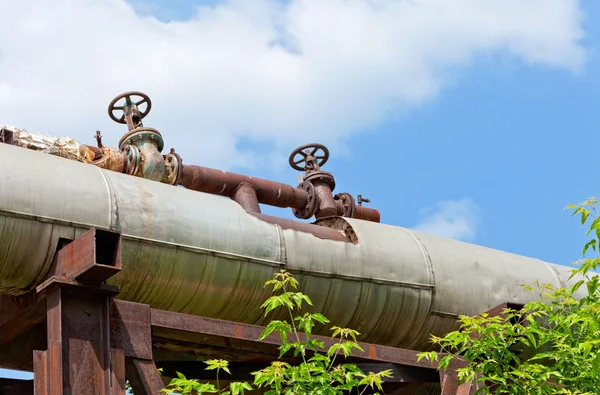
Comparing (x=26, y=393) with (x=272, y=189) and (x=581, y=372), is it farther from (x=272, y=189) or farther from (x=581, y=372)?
(x=581, y=372)

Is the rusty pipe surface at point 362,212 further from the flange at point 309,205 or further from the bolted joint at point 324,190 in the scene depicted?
the flange at point 309,205

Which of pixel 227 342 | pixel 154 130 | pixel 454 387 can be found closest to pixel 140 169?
pixel 154 130

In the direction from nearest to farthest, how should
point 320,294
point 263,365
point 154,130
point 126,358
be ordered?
point 126,358
point 320,294
point 263,365
point 154,130

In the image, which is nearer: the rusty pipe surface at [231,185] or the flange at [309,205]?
the rusty pipe surface at [231,185]

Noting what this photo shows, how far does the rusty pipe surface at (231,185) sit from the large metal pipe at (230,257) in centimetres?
115

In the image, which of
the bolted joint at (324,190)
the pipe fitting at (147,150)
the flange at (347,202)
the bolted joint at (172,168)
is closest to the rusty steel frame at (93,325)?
the pipe fitting at (147,150)

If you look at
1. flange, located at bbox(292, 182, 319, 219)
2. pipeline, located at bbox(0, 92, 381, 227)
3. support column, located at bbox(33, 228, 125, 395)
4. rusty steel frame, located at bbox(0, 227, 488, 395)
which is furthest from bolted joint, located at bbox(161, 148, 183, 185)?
support column, located at bbox(33, 228, 125, 395)

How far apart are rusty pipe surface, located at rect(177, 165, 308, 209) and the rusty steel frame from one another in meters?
2.94

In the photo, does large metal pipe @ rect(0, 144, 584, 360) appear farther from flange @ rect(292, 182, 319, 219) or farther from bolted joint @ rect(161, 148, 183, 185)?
bolted joint @ rect(161, 148, 183, 185)

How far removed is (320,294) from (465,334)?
1484mm

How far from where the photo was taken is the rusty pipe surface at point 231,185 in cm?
1188

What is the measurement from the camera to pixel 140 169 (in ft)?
36.6

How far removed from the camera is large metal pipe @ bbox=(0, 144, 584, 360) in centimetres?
880

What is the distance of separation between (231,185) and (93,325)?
3.92 metres
